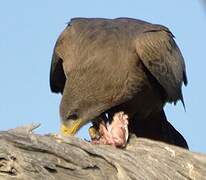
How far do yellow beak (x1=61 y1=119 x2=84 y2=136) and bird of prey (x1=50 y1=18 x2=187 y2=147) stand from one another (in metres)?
0.03

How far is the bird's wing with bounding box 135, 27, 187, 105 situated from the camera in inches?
311

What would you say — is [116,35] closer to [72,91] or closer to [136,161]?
[72,91]

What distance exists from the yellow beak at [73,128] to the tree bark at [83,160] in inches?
31.0

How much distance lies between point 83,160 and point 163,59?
10.3 ft

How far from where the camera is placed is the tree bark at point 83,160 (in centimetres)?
470

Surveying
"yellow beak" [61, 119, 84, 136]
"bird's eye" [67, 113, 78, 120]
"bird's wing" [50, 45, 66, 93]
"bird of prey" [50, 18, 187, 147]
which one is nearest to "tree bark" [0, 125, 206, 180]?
"yellow beak" [61, 119, 84, 136]

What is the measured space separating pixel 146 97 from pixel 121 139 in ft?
3.97

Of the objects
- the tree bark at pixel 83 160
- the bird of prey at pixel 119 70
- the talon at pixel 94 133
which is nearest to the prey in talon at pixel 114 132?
the talon at pixel 94 133

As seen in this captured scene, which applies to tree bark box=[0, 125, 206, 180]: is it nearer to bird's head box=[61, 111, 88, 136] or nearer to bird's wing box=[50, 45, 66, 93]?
bird's head box=[61, 111, 88, 136]

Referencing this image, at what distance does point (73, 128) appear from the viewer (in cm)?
715

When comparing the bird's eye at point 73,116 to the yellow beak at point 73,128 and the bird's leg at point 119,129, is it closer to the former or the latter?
the yellow beak at point 73,128

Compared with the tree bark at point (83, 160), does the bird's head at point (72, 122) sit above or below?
below

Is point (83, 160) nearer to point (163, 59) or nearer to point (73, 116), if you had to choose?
point (73, 116)

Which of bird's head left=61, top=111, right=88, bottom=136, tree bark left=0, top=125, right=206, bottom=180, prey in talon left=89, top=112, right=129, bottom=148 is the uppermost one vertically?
tree bark left=0, top=125, right=206, bottom=180
